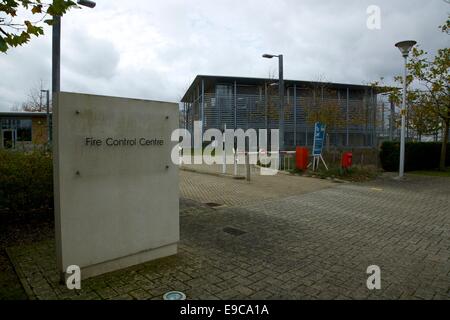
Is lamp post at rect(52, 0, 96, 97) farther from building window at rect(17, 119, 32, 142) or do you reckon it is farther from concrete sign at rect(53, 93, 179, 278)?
building window at rect(17, 119, 32, 142)

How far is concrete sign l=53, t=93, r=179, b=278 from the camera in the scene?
3.34 meters

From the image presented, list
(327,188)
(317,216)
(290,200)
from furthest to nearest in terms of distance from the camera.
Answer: (327,188), (290,200), (317,216)

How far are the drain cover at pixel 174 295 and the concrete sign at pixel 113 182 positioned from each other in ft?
3.00

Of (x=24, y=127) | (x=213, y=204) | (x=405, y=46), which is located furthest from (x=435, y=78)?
(x=24, y=127)

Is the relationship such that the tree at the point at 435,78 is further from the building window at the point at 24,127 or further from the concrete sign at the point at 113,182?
the building window at the point at 24,127

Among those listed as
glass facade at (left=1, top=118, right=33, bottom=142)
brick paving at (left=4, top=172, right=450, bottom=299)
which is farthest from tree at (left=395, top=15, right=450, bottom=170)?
glass facade at (left=1, top=118, right=33, bottom=142)

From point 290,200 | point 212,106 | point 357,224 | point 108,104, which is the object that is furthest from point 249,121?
point 108,104

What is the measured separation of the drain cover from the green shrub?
3.72 meters

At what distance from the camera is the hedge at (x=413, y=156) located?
54.9 feet

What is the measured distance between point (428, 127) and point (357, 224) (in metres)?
21.5

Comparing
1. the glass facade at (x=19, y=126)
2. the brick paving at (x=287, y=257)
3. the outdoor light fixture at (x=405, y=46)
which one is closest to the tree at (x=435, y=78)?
the outdoor light fixture at (x=405, y=46)
